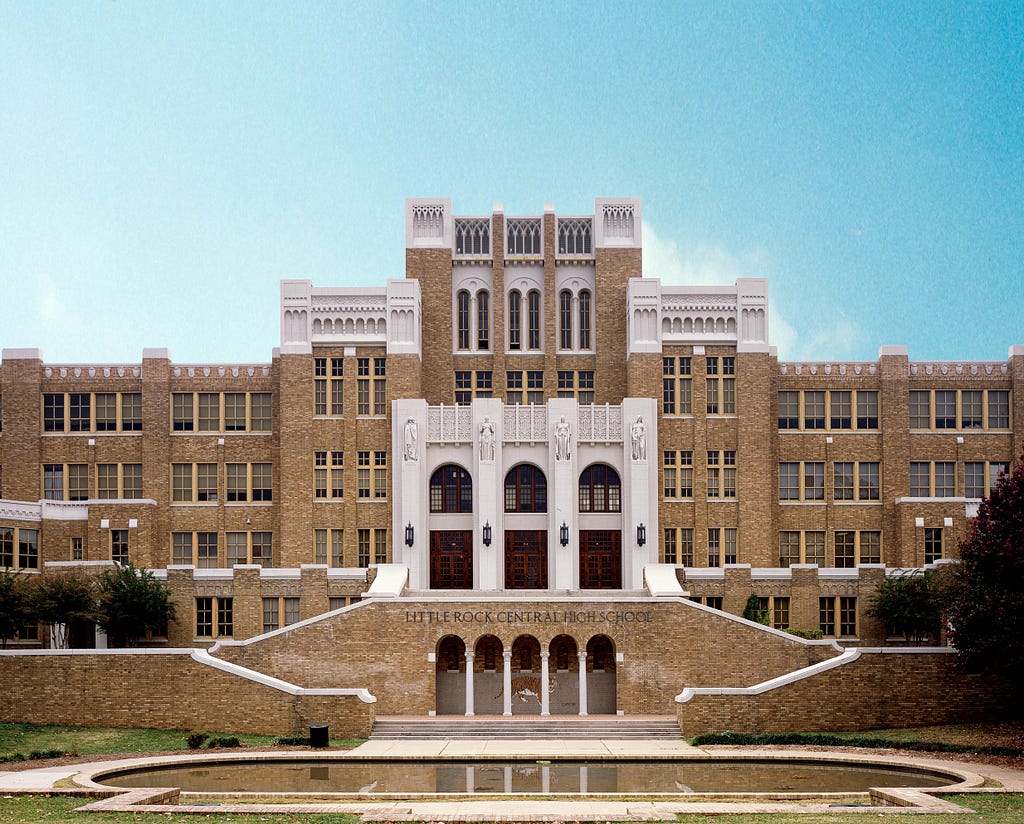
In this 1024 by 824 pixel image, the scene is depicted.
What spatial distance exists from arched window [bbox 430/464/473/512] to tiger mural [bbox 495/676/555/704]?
10.7 m

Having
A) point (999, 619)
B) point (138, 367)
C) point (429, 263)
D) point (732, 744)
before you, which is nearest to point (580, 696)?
point (732, 744)

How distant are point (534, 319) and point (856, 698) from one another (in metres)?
26.1

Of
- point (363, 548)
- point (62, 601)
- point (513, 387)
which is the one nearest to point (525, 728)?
point (363, 548)

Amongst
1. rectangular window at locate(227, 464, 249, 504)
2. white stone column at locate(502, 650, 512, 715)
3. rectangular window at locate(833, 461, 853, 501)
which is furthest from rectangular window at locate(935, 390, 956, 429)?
rectangular window at locate(227, 464, 249, 504)

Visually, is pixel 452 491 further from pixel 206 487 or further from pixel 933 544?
pixel 933 544

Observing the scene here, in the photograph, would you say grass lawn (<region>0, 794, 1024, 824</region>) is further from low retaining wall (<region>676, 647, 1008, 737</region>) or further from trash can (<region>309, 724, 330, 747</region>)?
low retaining wall (<region>676, 647, 1008, 737</region>)

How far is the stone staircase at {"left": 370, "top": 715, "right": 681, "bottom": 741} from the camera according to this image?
127ft

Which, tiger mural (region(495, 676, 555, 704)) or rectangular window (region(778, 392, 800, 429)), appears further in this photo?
rectangular window (region(778, 392, 800, 429))

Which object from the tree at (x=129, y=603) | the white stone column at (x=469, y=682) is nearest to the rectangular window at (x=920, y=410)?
the white stone column at (x=469, y=682)

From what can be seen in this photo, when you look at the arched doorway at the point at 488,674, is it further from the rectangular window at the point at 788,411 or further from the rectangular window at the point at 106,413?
the rectangular window at the point at 106,413

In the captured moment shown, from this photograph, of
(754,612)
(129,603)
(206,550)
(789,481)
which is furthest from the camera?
(789,481)

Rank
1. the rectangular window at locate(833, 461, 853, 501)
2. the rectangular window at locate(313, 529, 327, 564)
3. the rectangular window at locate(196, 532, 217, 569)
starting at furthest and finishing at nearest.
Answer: the rectangular window at locate(833, 461, 853, 501)
the rectangular window at locate(196, 532, 217, 569)
the rectangular window at locate(313, 529, 327, 564)

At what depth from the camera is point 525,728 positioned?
129 feet

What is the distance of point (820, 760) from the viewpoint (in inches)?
1266
